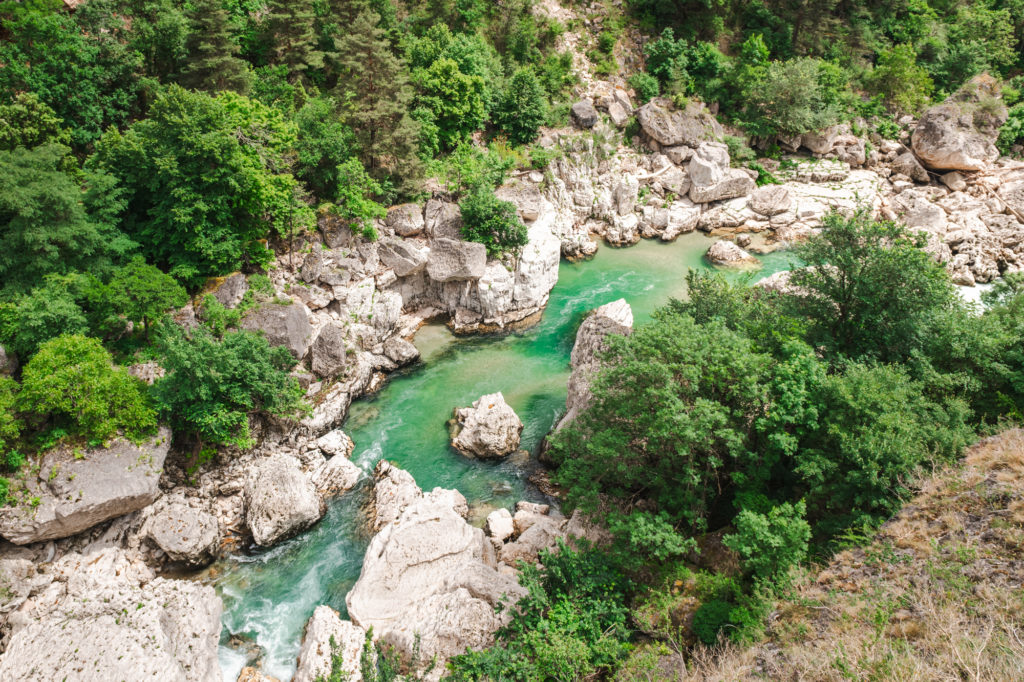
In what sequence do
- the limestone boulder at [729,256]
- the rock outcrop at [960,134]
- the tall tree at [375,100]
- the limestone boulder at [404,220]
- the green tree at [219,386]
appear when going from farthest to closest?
the rock outcrop at [960,134] < the limestone boulder at [729,256] < the limestone boulder at [404,220] < the tall tree at [375,100] < the green tree at [219,386]

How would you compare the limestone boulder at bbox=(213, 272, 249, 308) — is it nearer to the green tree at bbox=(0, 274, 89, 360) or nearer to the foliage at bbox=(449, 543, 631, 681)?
the green tree at bbox=(0, 274, 89, 360)

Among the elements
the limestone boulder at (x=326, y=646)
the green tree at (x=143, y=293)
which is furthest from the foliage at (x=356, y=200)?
the limestone boulder at (x=326, y=646)

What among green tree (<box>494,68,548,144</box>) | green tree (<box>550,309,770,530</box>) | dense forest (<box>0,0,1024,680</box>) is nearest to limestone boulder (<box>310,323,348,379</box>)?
dense forest (<box>0,0,1024,680</box>)

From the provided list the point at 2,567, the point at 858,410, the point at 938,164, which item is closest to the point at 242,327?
the point at 2,567

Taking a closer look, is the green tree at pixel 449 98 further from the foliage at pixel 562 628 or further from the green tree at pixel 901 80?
the green tree at pixel 901 80

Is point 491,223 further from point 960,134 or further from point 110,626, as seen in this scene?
point 960,134

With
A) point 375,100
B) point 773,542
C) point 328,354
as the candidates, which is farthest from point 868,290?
point 375,100

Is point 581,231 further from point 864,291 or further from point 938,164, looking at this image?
point 938,164
